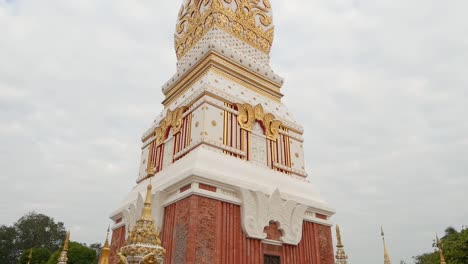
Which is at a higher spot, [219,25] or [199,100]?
[219,25]

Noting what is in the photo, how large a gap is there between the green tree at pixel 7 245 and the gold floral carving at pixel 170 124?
1395 inches

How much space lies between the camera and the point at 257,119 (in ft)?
45.4

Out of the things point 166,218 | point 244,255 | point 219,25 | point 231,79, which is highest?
point 219,25

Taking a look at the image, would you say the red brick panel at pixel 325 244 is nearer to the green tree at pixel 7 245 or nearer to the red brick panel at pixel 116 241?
the red brick panel at pixel 116 241

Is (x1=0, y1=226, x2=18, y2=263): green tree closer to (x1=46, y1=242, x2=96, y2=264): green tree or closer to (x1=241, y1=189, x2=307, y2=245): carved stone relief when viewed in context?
(x1=46, y1=242, x2=96, y2=264): green tree

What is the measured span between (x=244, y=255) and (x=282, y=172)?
384cm

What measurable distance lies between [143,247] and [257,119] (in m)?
8.69

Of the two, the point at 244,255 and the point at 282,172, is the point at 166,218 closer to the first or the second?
the point at 244,255

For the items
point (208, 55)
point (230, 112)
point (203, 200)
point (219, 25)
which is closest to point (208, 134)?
point (230, 112)

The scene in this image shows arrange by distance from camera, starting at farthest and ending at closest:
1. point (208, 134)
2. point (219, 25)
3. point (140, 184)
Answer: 1. point (219, 25)
2. point (140, 184)
3. point (208, 134)

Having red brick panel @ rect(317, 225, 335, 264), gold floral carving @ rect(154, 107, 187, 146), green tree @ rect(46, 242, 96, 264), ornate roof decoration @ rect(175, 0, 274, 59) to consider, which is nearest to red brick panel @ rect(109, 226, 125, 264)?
gold floral carving @ rect(154, 107, 187, 146)

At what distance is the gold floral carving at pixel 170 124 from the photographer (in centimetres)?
1371

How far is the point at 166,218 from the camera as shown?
37.0 ft

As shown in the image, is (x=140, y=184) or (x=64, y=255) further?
(x=140, y=184)
